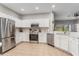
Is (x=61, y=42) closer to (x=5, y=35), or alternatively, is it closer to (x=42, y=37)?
(x=42, y=37)

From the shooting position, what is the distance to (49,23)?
287cm

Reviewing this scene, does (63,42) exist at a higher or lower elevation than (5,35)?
lower

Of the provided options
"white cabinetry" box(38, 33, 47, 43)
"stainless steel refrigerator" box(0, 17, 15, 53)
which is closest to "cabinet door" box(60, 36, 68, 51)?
"white cabinetry" box(38, 33, 47, 43)

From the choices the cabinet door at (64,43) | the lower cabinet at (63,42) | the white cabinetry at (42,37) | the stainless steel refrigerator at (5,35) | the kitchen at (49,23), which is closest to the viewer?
the kitchen at (49,23)

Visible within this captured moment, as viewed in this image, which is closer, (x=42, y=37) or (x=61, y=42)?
(x=61, y=42)

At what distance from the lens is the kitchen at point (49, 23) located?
210 cm

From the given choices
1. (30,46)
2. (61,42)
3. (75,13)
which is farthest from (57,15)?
(30,46)

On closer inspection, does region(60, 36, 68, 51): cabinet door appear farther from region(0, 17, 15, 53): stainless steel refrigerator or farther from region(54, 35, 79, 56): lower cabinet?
region(0, 17, 15, 53): stainless steel refrigerator

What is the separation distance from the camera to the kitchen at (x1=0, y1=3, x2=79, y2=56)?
2099mm

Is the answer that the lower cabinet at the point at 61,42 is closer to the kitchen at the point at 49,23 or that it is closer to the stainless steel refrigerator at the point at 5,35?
the kitchen at the point at 49,23

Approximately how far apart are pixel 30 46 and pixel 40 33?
23.9 inches

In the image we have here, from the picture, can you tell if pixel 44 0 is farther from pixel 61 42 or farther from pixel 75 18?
pixel 61 42

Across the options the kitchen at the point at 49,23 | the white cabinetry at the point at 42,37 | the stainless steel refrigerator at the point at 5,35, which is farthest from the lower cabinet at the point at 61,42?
the stainless steel refrigerator at the point at 5,35

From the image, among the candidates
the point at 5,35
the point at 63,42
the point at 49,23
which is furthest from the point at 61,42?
the point at 5,35
